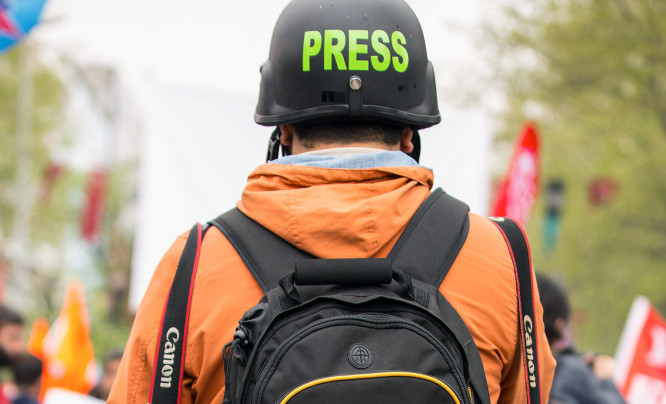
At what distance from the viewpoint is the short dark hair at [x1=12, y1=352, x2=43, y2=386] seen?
22.2 feet

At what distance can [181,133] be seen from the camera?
6.99 metres

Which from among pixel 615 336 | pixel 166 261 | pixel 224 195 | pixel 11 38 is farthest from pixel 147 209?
pixel 615 336

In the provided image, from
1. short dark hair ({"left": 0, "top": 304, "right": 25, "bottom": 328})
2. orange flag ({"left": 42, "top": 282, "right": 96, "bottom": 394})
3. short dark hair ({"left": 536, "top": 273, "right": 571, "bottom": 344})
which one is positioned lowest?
orange flag ({"left": 42, "top": 282, "right": 96, "bottom": 394})

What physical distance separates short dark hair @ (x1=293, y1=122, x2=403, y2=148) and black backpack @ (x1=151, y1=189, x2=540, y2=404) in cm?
22

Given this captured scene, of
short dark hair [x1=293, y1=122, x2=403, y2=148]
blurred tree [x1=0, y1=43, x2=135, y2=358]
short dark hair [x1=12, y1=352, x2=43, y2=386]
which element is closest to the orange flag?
short dark hair [x1=12, y1=352, x2=43, y2=386]

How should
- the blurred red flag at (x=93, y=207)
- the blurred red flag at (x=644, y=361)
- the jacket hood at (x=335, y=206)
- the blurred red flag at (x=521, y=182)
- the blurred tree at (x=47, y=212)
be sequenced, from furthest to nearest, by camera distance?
the blurred red flag at (x=93, y=207) < the blurred tree at (x=47, y=212) < the blurred red flag at (x=644, y=361) < the blurred red flag at (x=521, y=182) < the jacket hood at (x=335, y=206)

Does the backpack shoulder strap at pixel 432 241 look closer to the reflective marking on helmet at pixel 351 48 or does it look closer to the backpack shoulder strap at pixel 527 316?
the backpack shoulder strap at pixel 527 316

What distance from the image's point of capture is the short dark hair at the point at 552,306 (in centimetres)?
437

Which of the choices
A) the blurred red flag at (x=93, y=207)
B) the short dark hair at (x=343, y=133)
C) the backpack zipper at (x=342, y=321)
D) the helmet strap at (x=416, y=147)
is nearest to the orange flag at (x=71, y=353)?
the helmet strap at (x=416, y=147)

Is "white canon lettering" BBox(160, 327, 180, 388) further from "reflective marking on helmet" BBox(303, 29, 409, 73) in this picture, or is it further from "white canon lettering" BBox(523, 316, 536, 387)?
"white canon lettering" BBox(523, 316, 536, 387)

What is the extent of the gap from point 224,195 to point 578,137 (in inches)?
390

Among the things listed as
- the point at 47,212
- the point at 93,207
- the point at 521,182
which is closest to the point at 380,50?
the point at 521,182

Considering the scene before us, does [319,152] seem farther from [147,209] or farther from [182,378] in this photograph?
[147,209]

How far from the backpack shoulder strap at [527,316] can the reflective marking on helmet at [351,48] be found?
1.71ft
